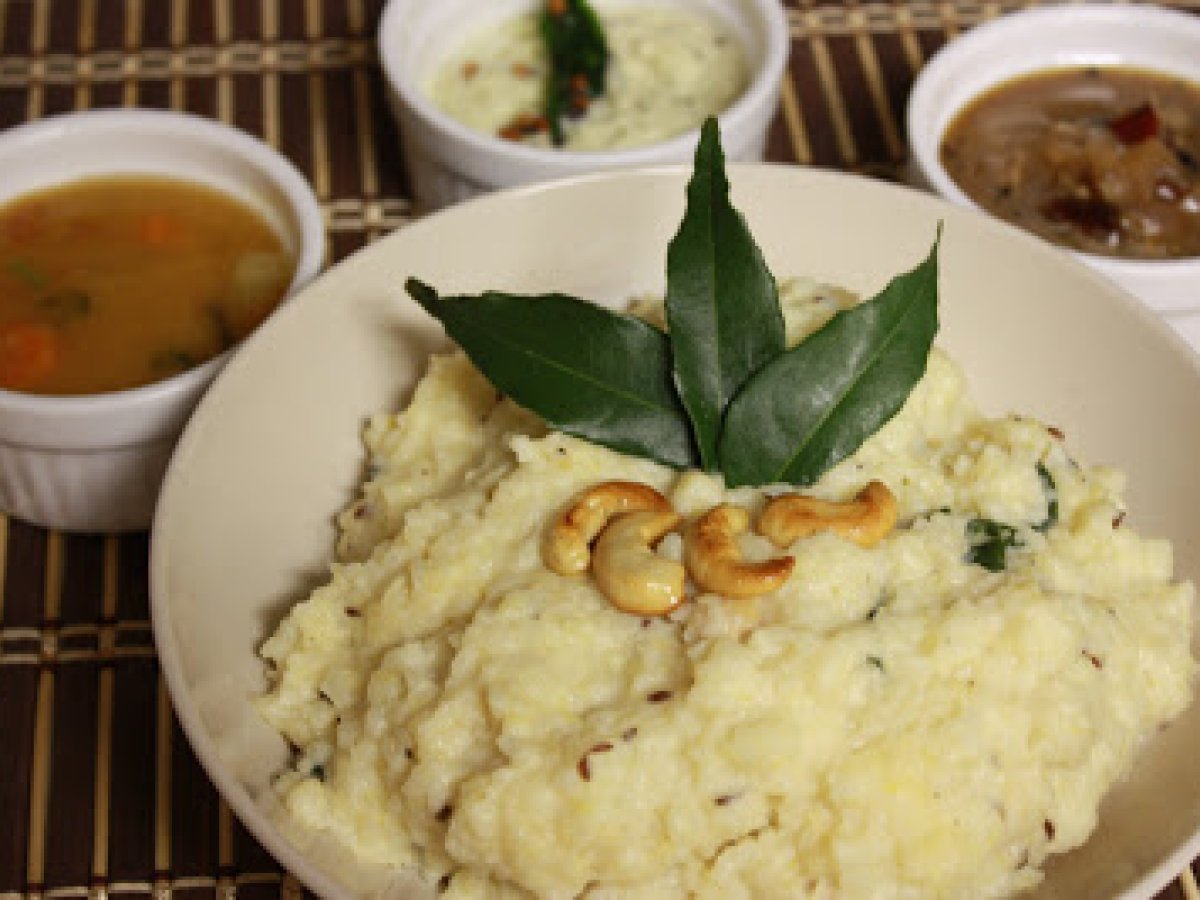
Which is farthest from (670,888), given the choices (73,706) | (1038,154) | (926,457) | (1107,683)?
(1038,154)

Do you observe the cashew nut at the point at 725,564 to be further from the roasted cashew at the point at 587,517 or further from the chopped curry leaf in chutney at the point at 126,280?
the chopped curry leaf in chutney at the point at 126,280

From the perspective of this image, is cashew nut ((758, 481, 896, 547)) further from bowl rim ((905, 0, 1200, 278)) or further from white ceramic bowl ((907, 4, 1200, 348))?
white ceramic bowl ((907, 4, 1200, 348))

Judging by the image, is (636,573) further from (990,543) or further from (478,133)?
(478,133)

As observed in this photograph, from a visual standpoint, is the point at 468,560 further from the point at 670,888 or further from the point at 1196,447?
the point at 1196,447

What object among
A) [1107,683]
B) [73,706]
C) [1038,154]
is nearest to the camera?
[1107,683]

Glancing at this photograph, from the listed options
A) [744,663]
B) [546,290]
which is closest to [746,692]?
[744,663]

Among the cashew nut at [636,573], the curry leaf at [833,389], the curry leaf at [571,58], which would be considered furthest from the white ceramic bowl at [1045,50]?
the cashew nut at [636,573]

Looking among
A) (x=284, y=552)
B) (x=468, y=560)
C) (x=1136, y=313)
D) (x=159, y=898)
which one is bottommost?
(x=159, y=898)
